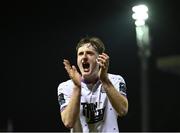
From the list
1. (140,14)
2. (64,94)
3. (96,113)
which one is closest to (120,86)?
(96,113)

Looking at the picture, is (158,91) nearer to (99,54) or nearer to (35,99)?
(35,99)

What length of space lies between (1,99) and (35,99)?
824 mm

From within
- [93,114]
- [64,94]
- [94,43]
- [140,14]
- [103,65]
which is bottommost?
[93,114]

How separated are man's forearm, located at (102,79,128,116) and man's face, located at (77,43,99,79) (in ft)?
0.56

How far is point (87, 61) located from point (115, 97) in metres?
0.27

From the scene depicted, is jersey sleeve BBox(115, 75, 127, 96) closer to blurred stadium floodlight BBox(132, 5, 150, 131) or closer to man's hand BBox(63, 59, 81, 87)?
man's hand BBox(63, 59, 81, 87)

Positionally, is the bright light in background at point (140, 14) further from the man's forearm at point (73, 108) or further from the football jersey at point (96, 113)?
the man's forearm at point (73, 108)

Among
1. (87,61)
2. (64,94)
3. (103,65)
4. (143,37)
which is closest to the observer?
(103,65)

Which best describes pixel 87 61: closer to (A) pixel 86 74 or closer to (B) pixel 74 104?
(A) pixel 86 74

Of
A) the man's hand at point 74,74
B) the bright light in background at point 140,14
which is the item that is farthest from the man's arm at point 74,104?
the bright light in background at point 140,14

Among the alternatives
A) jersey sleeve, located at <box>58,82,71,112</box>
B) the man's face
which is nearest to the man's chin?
the man's face

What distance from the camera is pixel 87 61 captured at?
9.63ft

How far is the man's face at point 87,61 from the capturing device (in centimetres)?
294

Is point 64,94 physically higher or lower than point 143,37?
lower
